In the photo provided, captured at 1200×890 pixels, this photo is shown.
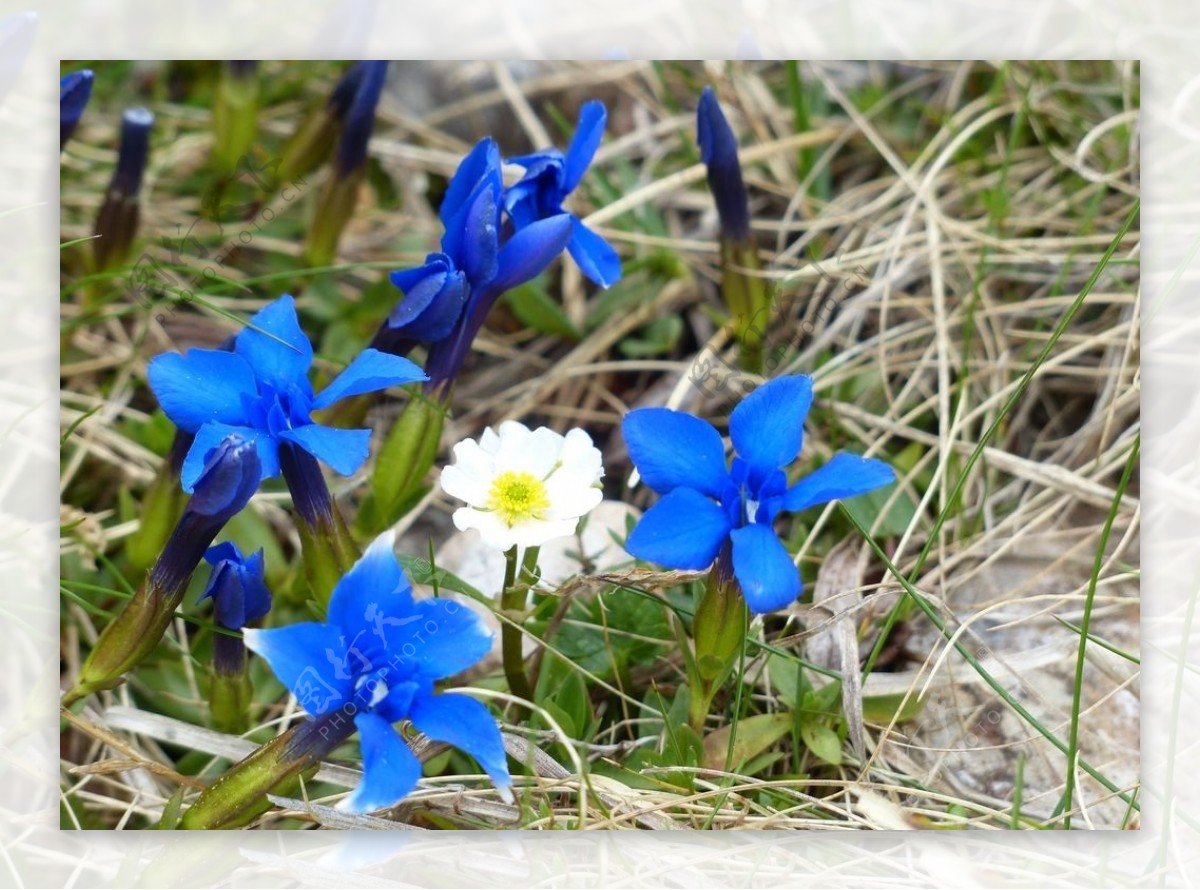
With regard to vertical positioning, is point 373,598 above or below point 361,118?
below

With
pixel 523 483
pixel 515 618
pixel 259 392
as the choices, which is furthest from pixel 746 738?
pixel 259 392

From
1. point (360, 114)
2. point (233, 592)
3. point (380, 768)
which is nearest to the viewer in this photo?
point (380, 768)

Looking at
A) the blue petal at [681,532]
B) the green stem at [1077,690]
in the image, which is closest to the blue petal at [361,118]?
the blue petal at [681,532]

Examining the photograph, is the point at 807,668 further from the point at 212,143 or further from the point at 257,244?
the point at 212,143

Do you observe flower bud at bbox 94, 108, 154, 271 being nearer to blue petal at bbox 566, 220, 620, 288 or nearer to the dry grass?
the dry grass

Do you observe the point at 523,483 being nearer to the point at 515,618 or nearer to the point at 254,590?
the point at 515,618

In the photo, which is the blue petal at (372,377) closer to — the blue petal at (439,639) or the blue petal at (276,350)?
the blue petal at (276,350)

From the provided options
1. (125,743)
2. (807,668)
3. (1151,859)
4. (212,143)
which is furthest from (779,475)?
(212,143)
